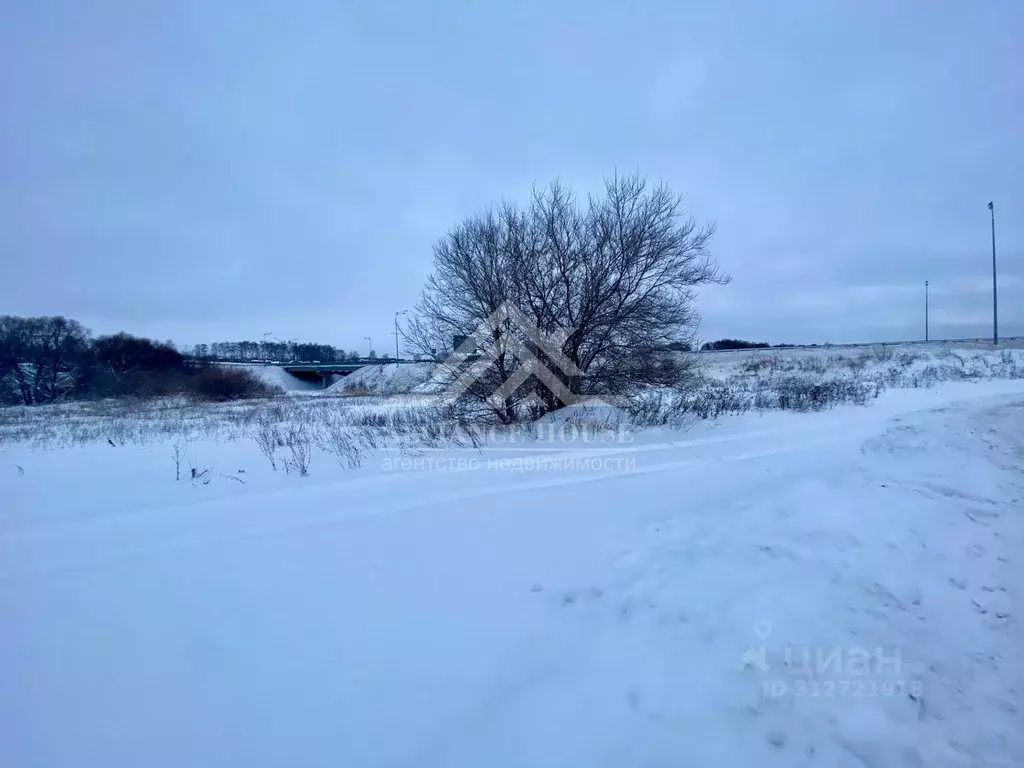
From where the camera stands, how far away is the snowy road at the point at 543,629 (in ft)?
7.35

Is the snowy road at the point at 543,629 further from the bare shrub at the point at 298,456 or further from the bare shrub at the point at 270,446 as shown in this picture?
the bare shrub at the point at 270,446

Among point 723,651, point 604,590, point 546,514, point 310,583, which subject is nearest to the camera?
point 723,651

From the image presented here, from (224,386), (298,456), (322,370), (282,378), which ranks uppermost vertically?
(322,370)

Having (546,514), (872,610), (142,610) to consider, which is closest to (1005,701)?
(872,610)

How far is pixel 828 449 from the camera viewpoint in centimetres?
646

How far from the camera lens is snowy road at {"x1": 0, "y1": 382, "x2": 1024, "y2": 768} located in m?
2.24

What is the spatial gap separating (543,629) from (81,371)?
164 feet

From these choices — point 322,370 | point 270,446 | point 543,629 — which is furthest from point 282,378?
point 543,629

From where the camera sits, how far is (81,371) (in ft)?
123

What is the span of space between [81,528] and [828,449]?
31.1 ft

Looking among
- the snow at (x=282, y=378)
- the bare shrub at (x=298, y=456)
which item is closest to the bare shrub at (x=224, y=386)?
the snow at (x=282, y=378)

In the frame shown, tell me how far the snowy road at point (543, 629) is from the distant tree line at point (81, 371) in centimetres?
3403

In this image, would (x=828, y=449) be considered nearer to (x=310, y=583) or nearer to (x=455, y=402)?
(x=310, y=583)

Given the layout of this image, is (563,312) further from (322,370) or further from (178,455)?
(322,370)
